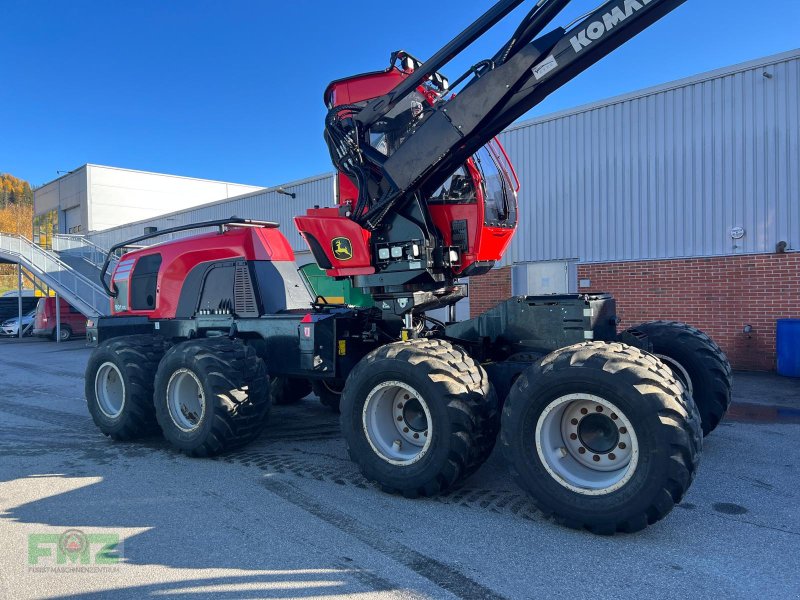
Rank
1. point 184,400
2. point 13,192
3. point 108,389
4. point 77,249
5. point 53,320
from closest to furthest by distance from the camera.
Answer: point 184,400 < point 108,389 < point 53,320 < point 77,249 < point 13,192

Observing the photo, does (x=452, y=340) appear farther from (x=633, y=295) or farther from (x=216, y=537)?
(x=633, y=295)

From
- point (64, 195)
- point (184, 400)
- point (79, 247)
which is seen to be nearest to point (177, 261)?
point (184, 400)

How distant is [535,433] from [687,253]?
10099 mm

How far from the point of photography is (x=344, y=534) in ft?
12.7

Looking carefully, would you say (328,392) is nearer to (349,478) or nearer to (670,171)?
(349,478)

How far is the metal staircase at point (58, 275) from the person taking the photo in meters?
22.0

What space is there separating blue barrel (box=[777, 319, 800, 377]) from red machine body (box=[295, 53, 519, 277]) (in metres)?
7.66

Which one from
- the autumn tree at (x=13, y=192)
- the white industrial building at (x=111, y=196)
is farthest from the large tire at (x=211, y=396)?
the autumn tree at (x=13, y=192)

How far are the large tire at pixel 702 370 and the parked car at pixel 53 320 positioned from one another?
25688mm

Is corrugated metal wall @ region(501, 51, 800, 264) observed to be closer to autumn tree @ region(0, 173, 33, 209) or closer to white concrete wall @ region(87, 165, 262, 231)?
white concrete wall @ region(87, 165, 262, 231)

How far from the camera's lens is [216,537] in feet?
12.7

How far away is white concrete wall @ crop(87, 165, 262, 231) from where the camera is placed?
119 ft

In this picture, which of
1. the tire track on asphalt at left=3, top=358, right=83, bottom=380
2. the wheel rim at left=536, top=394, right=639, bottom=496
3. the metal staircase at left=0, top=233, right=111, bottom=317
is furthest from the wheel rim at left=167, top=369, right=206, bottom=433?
the metal staircase at left=0, top=233, right=111, bottom=317

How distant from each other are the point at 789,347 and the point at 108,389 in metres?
11.3
